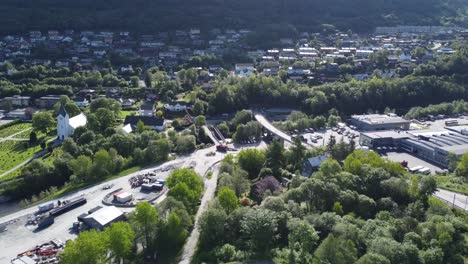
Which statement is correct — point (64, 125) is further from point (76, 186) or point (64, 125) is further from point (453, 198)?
point (453, 198)

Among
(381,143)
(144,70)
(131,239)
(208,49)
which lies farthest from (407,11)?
(131,239)

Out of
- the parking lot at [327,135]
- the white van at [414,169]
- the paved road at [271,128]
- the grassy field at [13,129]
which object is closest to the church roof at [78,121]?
the grassy field at [13,129]

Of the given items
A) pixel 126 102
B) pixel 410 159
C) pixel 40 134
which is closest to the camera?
pixel 410 159

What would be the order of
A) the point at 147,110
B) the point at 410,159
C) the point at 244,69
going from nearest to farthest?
the point at 410,159 → the point at 147,110 → the point at 244,69

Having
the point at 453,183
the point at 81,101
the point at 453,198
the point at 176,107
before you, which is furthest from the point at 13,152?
the point at 453,183

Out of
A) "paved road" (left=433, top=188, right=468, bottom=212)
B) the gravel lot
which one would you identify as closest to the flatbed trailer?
the gravel lot

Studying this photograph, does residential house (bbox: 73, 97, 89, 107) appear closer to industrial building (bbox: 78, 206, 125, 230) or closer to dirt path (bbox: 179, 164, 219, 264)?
dirt path (bbox: 179, 164, 219, 264)
